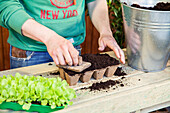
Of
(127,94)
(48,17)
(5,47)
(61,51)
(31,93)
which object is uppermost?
(48,17)

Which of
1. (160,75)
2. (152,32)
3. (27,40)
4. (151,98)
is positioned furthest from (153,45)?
(27,40)

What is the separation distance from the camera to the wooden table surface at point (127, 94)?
1.22 m

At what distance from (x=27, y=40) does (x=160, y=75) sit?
95 cm

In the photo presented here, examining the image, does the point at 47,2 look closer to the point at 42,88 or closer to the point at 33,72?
the point at 33,72

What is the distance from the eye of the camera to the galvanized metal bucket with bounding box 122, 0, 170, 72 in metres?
1.41

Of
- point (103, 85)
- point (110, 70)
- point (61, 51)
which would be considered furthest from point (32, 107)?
point (110, 70)

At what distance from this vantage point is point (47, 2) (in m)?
1.58

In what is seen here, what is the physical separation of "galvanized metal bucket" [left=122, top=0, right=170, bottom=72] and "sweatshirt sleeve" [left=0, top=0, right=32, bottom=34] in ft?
2.13

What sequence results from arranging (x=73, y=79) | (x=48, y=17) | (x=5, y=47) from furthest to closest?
(x=5, y=47), (x=48, y=17), (x=73, y=79)

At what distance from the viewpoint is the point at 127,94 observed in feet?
4.29

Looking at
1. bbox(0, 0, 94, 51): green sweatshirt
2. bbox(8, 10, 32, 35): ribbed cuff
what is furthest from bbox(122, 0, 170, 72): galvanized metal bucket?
bbox(8, 10, 32, 35): ribbed cuff

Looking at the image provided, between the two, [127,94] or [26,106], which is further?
[127,94]

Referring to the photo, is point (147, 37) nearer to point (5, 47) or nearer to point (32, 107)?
point (32, 107)

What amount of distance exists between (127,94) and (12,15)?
812 millimetres
